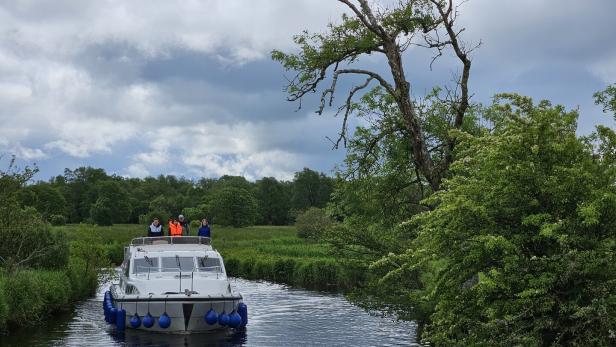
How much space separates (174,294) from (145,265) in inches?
112

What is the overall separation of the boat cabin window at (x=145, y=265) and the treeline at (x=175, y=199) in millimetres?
69572

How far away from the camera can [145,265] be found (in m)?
25.0

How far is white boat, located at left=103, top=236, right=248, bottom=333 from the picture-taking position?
22578mm

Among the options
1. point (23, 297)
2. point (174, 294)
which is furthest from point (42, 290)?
point (174, 294)

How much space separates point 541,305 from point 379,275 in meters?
11.6

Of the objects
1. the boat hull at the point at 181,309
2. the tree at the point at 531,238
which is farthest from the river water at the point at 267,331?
the tree at the point at 531,238

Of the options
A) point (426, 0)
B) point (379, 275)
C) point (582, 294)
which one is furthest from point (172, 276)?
point (582, 294)

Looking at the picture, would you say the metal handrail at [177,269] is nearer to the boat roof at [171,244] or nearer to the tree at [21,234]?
the boat roof at [171,244]

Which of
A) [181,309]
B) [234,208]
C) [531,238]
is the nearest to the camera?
[531,238]

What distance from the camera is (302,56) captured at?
21.8 m

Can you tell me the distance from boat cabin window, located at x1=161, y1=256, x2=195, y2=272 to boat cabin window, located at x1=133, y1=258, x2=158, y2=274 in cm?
33

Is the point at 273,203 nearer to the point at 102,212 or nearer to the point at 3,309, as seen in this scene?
the point at 102,212

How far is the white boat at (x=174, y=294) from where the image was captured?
74.1 feet

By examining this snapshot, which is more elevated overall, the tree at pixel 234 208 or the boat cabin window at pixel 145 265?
the tree at pixel 234 208
